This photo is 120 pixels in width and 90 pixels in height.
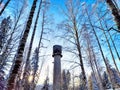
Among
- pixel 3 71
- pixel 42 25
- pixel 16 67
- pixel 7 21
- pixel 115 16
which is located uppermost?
pixel 7 21

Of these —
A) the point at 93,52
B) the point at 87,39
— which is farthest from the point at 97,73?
the point at 87,39

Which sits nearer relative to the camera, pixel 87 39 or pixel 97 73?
pixel 87 39

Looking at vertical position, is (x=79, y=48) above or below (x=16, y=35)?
below

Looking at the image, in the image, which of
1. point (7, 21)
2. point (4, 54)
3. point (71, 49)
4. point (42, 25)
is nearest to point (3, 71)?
point (4, 54)

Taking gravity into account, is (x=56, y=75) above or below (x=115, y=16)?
below

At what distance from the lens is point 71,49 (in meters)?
10.6

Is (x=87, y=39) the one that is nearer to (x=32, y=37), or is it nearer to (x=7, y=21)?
(x=32, y=37)

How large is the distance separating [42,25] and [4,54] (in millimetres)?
6603

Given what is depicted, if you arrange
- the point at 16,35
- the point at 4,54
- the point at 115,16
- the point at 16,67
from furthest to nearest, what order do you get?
the point at 4,54 < the point at 16,35 < the point at 16,67 < the point at 115,16

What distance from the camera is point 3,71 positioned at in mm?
21984

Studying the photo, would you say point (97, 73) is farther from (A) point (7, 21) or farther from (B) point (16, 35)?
(A) point (7, 21)

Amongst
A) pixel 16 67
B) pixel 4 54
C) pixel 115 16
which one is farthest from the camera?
pixel 4 54

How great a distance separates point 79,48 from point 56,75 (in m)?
3.87

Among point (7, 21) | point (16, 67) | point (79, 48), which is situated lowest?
point (16, 67)
